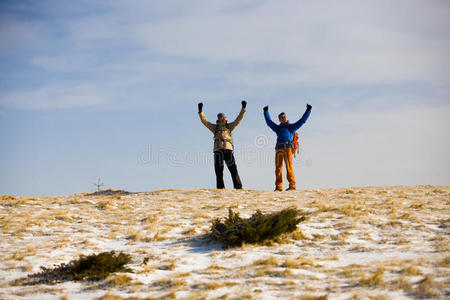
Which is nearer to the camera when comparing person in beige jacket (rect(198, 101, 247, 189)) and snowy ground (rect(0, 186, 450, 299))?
snowy ground (rect(0, 186, 450, 299))

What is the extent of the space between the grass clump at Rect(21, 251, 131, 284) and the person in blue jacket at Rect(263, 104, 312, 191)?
8.33 meters

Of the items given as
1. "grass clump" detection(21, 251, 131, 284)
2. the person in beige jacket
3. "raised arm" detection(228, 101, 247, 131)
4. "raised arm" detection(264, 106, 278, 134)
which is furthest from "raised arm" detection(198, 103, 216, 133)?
"grass clump" detection(21, 251, 131, 284)

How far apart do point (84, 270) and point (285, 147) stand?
29.8ft

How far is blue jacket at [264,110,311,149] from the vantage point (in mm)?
14133

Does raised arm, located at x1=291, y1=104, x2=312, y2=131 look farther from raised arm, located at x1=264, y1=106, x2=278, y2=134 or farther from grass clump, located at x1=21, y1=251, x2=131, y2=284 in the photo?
grass clump, located at x1=21, y1=251, x2=131, y2=284

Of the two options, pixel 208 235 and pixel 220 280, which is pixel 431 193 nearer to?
pixel 208 235

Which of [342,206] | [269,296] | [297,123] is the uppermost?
[297,123]

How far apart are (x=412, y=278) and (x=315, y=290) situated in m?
1.50

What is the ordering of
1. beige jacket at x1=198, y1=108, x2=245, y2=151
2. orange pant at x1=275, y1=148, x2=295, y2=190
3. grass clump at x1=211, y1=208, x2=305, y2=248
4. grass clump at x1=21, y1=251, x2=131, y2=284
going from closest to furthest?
grass clump at x1=21, y1=251, x2=131, y2=284 → grass clump at x1=211, y1=208, x2=305, y2=248 → orange pant at x1=275, y1=148, x2=295, y2=190 → beige jacket at x1=198, y1=108, x2=245, y2=151

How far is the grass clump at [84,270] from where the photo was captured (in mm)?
6383

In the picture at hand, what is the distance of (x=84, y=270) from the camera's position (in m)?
6.46

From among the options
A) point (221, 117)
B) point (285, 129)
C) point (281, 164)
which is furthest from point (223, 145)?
point (285, 129)

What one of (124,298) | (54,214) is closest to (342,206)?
(124,298)

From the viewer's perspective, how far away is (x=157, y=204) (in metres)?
12.0
